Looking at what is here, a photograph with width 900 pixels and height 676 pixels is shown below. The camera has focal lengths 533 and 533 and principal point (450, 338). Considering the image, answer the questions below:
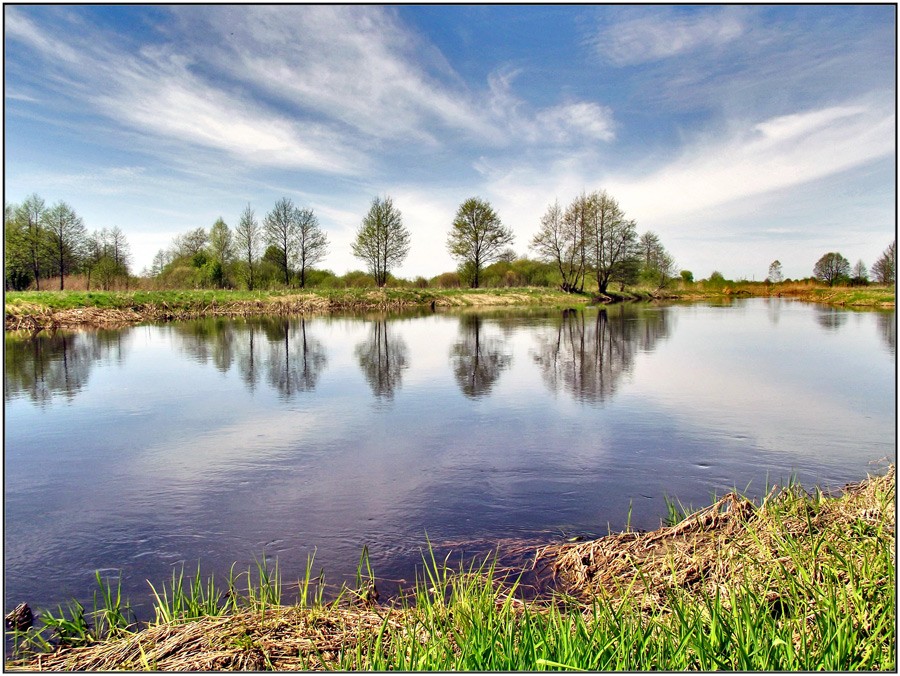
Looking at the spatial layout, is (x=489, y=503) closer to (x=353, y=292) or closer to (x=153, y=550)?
(x=153, y=550)

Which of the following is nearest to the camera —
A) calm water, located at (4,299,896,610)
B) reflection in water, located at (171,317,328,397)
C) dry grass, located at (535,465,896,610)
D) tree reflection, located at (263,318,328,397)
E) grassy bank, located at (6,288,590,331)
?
dry grass, located at (535,465,896,610)

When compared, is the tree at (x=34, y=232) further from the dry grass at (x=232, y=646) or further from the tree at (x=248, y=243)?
the dry grass at (x=232, y=646)

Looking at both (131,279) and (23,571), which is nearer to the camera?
(23,571)

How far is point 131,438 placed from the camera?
237 inches

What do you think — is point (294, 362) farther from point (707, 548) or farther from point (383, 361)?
point (707, 548)

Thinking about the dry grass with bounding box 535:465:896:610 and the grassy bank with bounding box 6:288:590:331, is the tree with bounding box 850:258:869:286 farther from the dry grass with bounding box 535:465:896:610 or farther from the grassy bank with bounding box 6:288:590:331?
the dry grass with bounding box 535:465:896:610

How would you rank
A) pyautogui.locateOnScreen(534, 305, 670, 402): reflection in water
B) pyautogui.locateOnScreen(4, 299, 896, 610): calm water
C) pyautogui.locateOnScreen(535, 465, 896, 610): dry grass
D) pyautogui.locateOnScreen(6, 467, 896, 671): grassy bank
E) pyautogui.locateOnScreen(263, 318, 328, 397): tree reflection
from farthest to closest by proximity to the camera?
pyautogui.locateOnScreen(263, 318, 328, 397): tree reflection < pyautogui.locateOnScreen(534, 305, 670, 402): reflection in water < pyautogui.locateOnScreen(4, 299, 896, 610): calm water < pyautogui.locateOnScreen(535, 465, 896, 610): dry grass < pyautogui.locateOnScreen(6, 467, 896, 671): grassy bank

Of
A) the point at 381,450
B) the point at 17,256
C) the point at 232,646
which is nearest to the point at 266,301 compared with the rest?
the point at 17,256

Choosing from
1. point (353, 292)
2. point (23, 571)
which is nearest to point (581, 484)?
point (23, 571)

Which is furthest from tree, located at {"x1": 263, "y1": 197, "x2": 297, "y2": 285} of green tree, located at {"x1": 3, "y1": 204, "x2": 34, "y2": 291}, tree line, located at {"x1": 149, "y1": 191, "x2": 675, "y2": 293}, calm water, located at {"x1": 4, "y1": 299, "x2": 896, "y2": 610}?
calm water, located at {"x1": 4, "y1": 299, "x2": 896, "y2": 610}

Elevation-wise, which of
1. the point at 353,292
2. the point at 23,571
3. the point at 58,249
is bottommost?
the point at 23,571

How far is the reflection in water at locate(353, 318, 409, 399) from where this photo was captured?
8.89 meters

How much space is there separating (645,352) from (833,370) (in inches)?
147

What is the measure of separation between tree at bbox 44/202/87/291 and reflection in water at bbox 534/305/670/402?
112 ft
